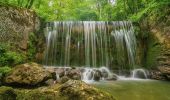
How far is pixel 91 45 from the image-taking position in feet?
50.5

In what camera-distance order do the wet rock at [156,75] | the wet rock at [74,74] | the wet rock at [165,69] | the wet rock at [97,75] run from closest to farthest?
the wet rock at [74,74] < the wet rock at [97,75] < the wet rock at [165,69] < the wet rock at [156,75]

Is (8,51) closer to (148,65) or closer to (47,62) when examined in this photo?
(47,62)

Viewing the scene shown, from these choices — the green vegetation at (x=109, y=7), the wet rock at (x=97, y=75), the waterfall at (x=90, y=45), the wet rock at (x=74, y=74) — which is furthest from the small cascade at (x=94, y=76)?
the green vegetation at (x=109, y=7)

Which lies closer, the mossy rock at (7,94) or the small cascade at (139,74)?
the mossy rock at (7,94)

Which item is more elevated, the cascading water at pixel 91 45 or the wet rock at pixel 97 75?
the cascading water at pixel 91 45

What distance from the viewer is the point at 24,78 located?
8859mm

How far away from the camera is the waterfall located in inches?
589

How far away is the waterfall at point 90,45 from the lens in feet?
49.1

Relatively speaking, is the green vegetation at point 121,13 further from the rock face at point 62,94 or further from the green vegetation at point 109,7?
the rock face at point 62,94

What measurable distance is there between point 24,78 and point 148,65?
7.86 m

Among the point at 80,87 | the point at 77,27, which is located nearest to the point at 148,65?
the point at 77,27

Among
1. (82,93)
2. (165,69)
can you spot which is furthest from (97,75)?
(82,93)

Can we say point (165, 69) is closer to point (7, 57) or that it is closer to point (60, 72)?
point (60, 72)

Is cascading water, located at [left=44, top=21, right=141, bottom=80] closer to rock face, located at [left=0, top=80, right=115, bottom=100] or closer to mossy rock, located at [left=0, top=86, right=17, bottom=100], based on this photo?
rock face, located at [left=0, top=80, right=115, bottom=100]
